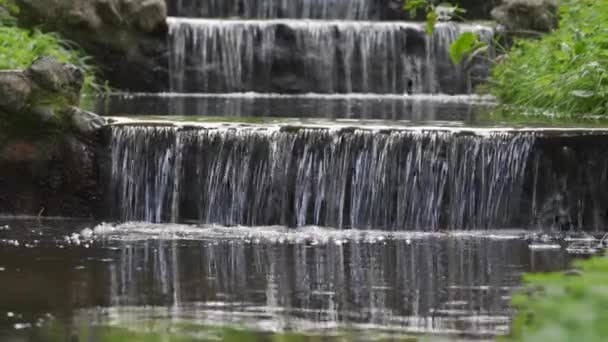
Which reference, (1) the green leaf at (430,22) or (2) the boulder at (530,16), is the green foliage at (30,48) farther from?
(2) the boulder at (530,16)

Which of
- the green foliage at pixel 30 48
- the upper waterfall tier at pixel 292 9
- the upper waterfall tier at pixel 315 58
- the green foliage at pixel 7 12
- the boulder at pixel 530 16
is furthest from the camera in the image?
the upper waterfall tier at pixel 292 9

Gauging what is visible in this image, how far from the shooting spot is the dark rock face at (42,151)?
10.5m

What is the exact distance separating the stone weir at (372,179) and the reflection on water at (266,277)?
577 mm

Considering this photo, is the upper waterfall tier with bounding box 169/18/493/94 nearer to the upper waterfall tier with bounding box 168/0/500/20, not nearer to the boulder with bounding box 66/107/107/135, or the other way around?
the upper waterfall tier with bounding box 168/0/500/20

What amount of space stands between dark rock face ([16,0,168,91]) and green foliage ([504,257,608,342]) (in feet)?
53.8

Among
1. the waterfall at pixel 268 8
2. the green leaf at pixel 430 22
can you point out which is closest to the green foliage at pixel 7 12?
the waterfall at pixel 268 8

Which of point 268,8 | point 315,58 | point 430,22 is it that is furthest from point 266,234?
point 268,8

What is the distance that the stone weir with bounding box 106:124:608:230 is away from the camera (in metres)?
10.2

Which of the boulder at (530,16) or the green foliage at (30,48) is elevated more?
the boulder at (530,16)

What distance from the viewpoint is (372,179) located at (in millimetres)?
10414

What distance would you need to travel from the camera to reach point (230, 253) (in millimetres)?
8297

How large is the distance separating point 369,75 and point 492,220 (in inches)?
439

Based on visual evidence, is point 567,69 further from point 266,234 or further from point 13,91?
point 13,91

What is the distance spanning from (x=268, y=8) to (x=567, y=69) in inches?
386
